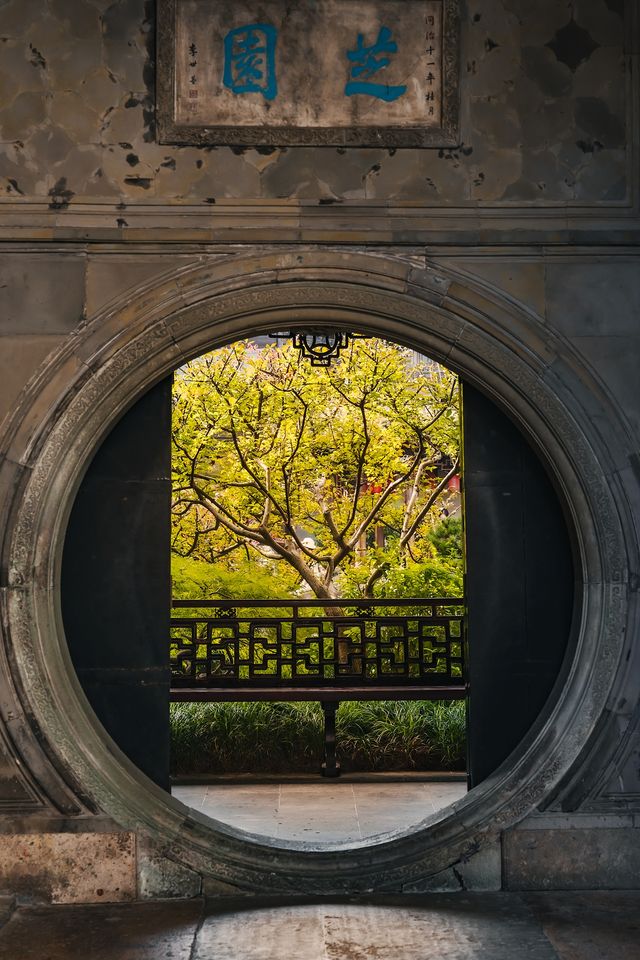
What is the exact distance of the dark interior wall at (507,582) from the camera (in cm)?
566

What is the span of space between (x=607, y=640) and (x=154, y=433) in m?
2.52

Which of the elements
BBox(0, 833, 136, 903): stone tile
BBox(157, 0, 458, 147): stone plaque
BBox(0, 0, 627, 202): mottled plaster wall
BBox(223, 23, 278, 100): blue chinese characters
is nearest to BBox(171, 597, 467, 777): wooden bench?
BBox(0, 833, 136, 903): stone tile

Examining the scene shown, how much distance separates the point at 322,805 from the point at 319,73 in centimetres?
517

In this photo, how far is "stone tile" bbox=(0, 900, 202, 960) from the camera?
Answer: 4504 millimetres

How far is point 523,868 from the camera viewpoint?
5211mm

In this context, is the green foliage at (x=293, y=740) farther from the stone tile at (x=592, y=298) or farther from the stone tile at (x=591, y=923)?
the stone tile at (x=592, y=298)

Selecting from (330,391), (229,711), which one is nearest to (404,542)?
(330,391)

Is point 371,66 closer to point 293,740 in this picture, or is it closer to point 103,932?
point 103,932

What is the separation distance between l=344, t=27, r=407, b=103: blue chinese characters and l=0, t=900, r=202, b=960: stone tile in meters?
4.01

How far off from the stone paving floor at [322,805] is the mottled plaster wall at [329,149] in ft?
13.4

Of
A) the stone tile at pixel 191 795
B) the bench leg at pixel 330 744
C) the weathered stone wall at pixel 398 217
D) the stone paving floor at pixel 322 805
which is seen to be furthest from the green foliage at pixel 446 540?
the weathered stone wall at pixel 398 217

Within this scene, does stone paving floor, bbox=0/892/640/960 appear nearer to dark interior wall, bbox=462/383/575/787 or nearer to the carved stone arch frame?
the carved stone arch frame

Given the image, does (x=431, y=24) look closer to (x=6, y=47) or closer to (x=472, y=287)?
(x=472, y=287)

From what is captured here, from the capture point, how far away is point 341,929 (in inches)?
187
